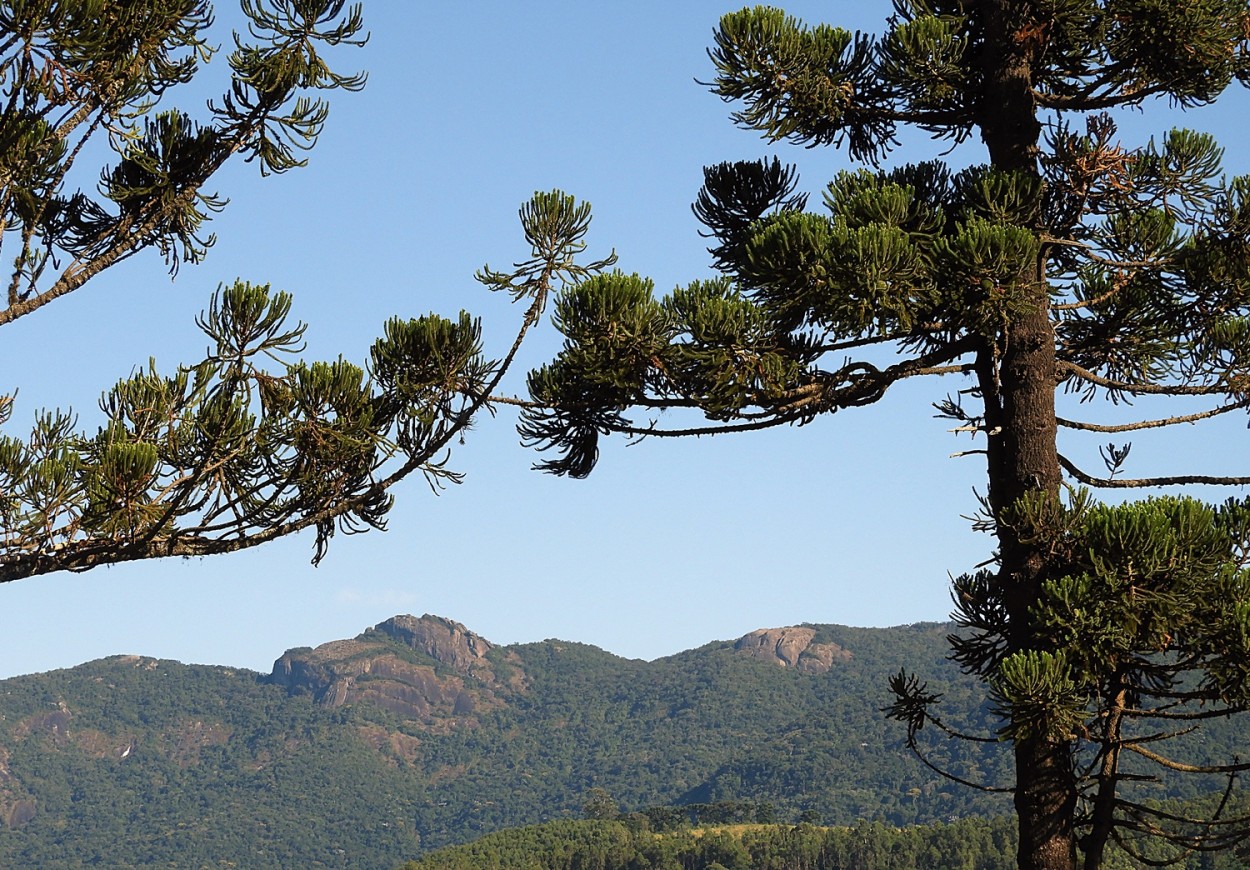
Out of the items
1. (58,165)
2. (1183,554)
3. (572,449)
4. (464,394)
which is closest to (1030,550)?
(1183,554)

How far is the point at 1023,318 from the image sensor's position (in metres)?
7.32

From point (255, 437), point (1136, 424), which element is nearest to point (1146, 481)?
point (1136, 424)

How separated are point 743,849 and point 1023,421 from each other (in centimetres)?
11113

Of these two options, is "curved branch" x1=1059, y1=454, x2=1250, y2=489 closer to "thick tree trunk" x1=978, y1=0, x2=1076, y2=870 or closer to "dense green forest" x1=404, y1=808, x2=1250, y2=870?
"thick tree trunk" x1=978, y1=0, x2=1076, y2=870

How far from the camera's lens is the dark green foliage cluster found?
315 feet

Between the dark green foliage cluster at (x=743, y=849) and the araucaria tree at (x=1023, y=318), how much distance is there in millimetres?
88150

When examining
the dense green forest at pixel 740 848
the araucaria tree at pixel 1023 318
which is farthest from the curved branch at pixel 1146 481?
the dense green forest at pixel 740 848

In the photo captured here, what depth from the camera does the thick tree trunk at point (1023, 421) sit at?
677cm

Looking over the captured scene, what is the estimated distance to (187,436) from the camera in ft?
25.6

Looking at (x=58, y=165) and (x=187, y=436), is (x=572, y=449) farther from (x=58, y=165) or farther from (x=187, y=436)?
(x=58, y=165)

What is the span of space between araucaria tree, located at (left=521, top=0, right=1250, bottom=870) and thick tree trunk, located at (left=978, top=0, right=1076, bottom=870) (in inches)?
0.5

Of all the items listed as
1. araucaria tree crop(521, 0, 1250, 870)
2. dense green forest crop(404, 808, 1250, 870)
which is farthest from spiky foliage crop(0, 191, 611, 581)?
dense green forest crop(404, 808, 1250, 870)

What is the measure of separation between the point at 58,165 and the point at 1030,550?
6.70m

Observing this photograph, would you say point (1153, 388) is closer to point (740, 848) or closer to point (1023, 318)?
point (1023, 318)
